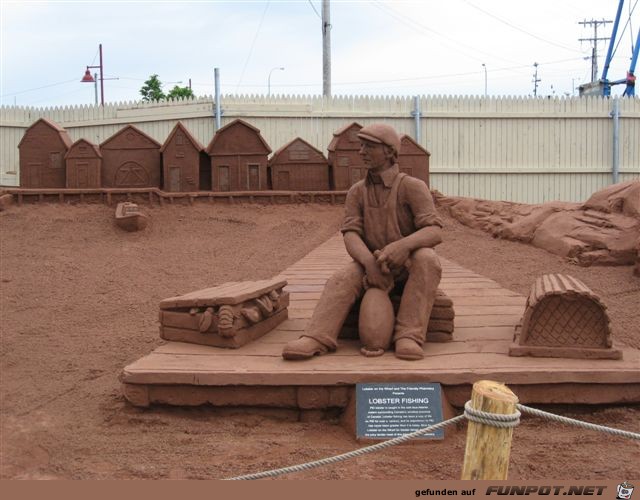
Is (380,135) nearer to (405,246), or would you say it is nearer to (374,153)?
(374,153)

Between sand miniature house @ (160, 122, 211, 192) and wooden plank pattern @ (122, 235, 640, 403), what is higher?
sand miniature house @ (160, 122, 211, 192)

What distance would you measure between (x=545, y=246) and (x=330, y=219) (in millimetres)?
3403

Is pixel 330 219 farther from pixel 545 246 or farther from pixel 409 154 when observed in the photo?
pixel 545 246

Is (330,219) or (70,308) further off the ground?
(330,219)

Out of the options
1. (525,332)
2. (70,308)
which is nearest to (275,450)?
(525,332)

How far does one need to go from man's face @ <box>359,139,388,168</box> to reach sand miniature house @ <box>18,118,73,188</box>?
8523 millimetres

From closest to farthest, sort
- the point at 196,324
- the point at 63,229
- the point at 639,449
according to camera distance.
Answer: the point at 639,449, the point at 196,324, the point at 63,229

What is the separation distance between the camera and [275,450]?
3084 millimetres

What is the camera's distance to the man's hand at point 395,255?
3980 mm

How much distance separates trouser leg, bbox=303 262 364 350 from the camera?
388 cm

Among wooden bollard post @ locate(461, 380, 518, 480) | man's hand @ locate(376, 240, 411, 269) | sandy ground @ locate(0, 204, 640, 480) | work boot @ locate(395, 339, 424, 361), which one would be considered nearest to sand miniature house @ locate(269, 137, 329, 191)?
sandy ground @ locate(0, 204, 640, 480)

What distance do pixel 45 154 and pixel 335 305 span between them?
8.95 meters

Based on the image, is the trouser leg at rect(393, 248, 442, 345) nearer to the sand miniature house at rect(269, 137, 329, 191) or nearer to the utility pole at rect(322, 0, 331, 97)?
the sand miniature house at rect(269, 137, 329, 191)

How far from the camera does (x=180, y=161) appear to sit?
11.1m
